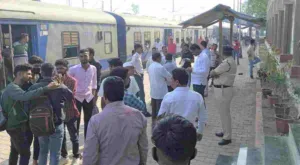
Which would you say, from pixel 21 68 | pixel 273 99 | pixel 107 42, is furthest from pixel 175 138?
pixel 107 42

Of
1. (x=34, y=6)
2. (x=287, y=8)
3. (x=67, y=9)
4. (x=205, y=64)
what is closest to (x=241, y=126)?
(x=205, y=64)

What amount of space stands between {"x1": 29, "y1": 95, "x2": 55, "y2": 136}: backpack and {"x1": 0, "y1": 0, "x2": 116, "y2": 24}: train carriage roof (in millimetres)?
4525

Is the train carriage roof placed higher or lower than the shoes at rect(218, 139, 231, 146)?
higher

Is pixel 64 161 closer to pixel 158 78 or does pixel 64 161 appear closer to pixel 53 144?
pixel 53 144

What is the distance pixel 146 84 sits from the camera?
→ 1274 cm

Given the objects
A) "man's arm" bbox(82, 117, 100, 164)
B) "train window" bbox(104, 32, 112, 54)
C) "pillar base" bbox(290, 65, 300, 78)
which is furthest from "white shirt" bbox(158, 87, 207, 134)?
"train window" bbox(104, 32, 112, 54)

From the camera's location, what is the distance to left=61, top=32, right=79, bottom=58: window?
9.96 meters

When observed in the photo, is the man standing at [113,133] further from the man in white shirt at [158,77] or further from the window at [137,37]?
the window at [137,37]

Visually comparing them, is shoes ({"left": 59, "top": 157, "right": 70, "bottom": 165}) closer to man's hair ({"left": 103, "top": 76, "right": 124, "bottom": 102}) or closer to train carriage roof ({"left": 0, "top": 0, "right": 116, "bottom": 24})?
man's hair ({"left": 103, "top": 76, "right": 124, "bottom": 102})

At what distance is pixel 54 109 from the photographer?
3.95 meters

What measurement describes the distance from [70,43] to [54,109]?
6735 mm

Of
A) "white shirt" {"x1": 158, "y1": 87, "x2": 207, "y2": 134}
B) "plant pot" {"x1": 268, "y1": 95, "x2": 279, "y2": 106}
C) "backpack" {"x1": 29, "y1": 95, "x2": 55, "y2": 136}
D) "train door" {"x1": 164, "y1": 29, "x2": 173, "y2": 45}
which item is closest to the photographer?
"white shirt" {"x1": 158, "y1": 87, "x2": 207, "y2": 134}

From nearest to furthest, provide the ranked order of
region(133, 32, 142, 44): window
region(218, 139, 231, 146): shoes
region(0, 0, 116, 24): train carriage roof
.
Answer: region(218, 139, 231, 146): shoes < region(0, 0, 116, 24): train carriage roof < region(133, 32, 142, 44): window

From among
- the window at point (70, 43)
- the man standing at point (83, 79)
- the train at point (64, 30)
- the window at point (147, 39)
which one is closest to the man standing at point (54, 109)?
the man standing at point (83, 79)
